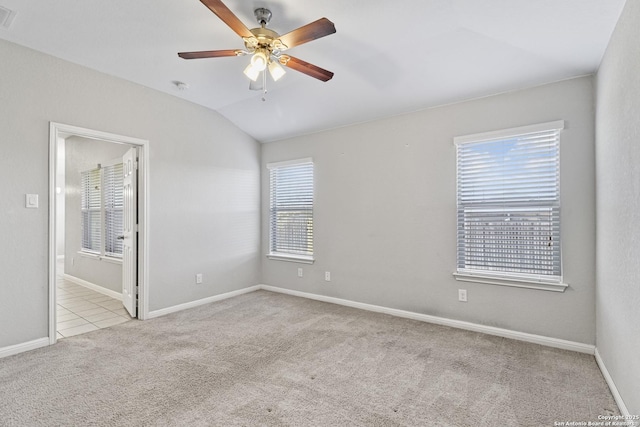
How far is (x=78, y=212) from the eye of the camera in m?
5.79

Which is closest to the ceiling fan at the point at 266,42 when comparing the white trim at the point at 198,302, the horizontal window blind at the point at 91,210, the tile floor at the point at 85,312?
the white trim at the point at 198,302

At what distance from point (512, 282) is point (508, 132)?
1.45m

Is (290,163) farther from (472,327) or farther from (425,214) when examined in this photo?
(472,327)

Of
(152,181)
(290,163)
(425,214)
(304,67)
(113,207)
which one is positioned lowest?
(425,214)

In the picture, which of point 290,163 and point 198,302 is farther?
point 290,163

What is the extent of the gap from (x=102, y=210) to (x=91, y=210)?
509mm

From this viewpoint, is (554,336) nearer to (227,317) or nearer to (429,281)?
(429,281)

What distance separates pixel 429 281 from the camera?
354 cm

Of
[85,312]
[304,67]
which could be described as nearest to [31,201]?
[85,312]

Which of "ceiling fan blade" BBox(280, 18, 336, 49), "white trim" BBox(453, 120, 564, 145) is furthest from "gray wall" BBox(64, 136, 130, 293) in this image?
"white trim" BBox(453, 120, 564, 145)

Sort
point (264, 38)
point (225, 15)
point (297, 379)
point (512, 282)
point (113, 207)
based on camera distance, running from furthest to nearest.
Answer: point (113, 207)
point (512, 282)
point (297, 379)
point (264, 38)
point (225, 15)

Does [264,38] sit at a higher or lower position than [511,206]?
higher

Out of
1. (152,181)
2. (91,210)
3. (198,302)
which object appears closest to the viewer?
(152,181)

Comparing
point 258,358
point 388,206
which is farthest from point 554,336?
point 258,358
